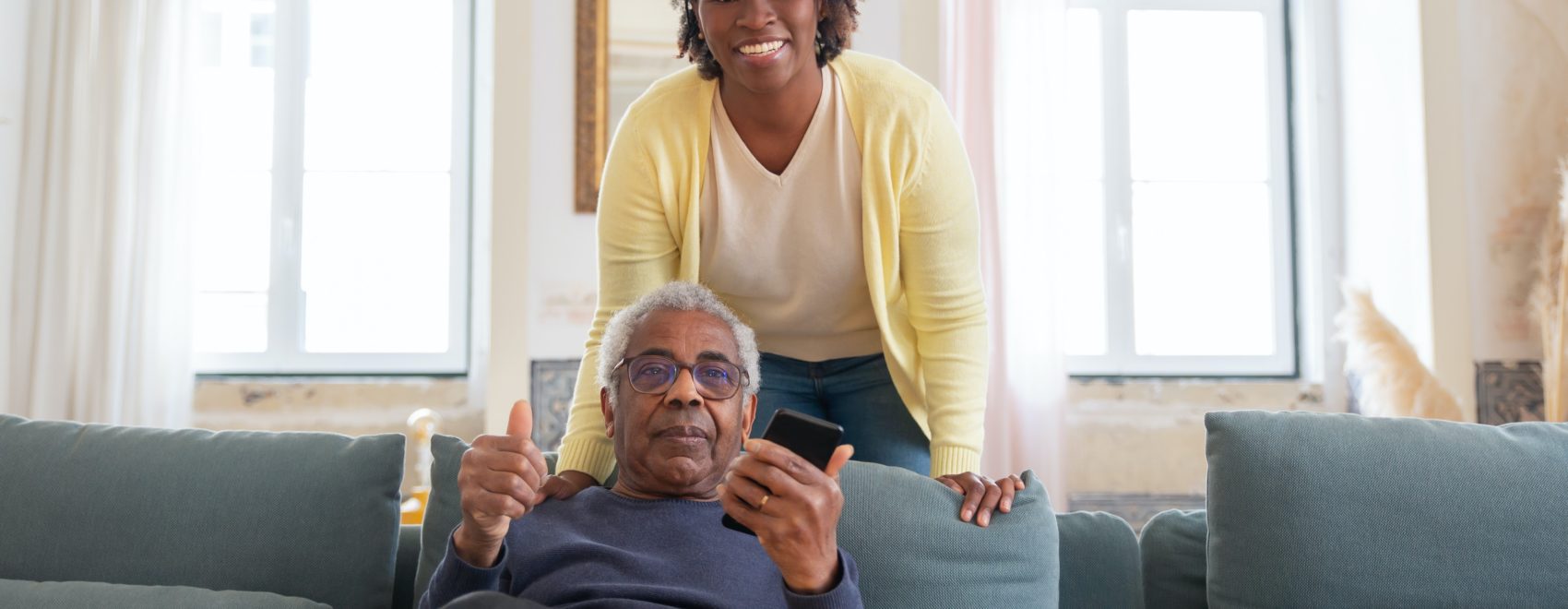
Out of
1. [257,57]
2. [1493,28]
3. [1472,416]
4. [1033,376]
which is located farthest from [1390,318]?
[257,57]

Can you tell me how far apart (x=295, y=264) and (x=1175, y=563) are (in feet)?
10.2

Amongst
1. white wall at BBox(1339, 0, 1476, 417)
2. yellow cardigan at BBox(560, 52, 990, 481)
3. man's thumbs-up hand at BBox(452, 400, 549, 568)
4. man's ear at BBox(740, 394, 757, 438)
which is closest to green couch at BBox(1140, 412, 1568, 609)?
yellow cardigan at BBox(560, 52, 990, 481)

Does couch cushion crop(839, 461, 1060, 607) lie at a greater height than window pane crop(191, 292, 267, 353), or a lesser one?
lesser

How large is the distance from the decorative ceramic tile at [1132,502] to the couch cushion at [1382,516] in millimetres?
2114

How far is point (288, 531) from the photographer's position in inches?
66.7

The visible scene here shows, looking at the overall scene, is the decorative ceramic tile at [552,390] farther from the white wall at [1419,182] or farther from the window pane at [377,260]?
the white wall at [1419,182]

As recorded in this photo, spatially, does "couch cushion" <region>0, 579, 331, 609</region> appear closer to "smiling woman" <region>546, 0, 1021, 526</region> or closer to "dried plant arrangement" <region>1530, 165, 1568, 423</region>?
"smiling woman" <region>546, 0, 1021, 526</region>

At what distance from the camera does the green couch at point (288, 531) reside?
1.58 meters

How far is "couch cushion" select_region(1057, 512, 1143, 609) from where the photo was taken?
172cm

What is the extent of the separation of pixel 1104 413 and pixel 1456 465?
2207 millimetres

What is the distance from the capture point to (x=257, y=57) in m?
3.89

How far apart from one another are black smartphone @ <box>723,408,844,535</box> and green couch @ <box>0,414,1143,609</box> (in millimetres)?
398

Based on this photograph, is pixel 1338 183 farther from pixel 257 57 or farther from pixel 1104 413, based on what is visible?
pixel 257 57

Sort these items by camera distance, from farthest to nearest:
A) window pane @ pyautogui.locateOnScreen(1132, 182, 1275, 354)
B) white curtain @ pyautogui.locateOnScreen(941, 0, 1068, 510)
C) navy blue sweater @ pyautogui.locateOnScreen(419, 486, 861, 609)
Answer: window pane @ pyautogui.locateOnScreen(1132, 182, 1275, 354), white curtain @ pyautogui.locateOnScreen(941, 0, 1068, 510), navy blue sweater @ pyautogui.locateOnScreen(419, 486, 861, 609)
